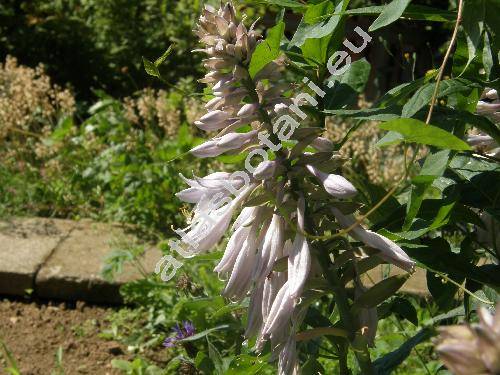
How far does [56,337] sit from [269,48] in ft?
8.54

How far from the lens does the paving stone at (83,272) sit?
148 inches

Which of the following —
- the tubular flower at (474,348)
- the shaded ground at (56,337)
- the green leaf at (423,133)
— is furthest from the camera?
the shaded ground at (56,337)

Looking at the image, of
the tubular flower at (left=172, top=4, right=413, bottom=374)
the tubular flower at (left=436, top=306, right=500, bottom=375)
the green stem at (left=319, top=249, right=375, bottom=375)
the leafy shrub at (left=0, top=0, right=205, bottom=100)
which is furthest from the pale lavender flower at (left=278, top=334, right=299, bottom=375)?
the leafy shrub at (left=0, top=0, right=205, bottom=100)

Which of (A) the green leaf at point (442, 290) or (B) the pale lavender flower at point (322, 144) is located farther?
(A) the green leaf at point (442, 290)

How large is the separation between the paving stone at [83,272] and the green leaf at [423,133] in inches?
111

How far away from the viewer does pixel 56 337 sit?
3.48 m

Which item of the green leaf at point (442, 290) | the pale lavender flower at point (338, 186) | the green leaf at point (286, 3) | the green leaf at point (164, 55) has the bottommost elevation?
the green leaf at point (442, 290)

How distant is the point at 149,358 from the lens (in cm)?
328

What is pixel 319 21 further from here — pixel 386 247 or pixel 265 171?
pixel 386 247

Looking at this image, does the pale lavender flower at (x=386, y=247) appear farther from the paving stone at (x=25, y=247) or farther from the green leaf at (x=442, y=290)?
Answer: the paving stone at (x=25, y=247)

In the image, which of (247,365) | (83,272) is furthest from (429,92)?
(83,272)

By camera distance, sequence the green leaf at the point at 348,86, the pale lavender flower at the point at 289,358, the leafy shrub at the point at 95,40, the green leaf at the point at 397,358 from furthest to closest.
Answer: the leafy shrub at the point at 95,40, the green leaf at the point at 348,86, the green leaf at the point at 397,358, the pale lavender flower at the point at 289,358

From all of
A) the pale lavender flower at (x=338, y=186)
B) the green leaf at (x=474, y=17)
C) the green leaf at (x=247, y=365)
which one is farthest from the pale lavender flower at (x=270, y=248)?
the green leaf at (x=474, y=17)

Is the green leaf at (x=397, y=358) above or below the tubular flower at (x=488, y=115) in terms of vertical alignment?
below
